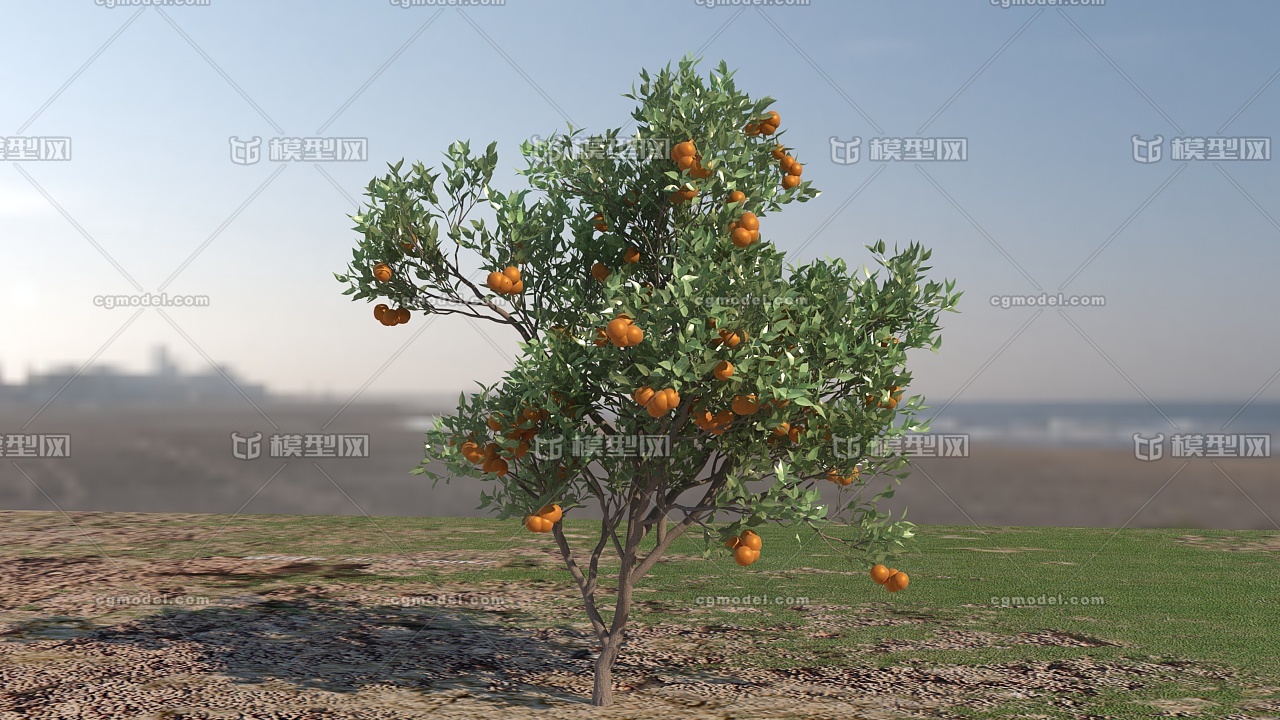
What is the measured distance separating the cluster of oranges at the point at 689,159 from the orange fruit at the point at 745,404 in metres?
1.86

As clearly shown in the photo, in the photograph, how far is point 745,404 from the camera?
6992 millimetres

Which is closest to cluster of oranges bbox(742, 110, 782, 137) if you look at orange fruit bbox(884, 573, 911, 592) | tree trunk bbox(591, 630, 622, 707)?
orange fruit bbox(884, 573, 911, 592)

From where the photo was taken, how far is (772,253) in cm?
790

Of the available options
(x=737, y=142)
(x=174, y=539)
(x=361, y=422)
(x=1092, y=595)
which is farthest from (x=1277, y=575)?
(x=361, y=422)

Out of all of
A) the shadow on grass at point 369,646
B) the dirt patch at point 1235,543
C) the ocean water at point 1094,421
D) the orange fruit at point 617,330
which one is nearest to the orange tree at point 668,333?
the orange fruit at point 617,330

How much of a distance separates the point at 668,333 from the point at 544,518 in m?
1.89

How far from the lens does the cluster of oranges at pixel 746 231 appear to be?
7.48 meters

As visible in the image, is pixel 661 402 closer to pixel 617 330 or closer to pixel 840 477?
pixel 617 330

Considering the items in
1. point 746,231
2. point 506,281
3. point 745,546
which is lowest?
point 745,546

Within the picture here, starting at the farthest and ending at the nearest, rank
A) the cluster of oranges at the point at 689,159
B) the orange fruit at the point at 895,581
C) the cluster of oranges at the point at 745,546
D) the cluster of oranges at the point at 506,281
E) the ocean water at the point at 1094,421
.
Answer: the ocean water at the point at 1094,421, the orange fruit at the point at 895,581, the cluster of oranges at the point at 506,281, the cluster of oranges at the point at 745,546, the cluster of oranges at the point at 689,159

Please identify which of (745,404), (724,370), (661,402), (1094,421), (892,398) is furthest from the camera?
(1094,421)

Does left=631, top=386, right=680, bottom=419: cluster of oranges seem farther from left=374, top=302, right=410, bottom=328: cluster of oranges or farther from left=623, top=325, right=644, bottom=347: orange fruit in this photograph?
left=374, top=302, right=410, bottom=328: cluster of oranges

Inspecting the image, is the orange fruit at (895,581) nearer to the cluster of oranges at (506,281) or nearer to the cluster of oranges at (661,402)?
the cluster of oranges at (661,402)

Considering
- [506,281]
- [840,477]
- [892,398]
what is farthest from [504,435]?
[892,398]
